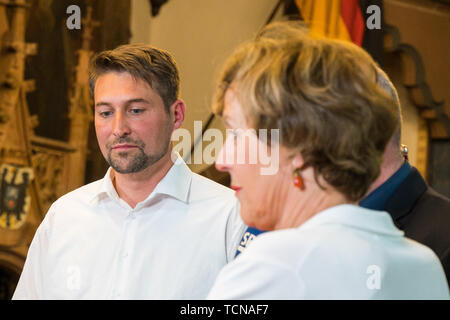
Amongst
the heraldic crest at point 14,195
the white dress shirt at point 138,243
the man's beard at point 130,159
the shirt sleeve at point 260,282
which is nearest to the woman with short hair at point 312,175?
the shirt sleeve at point 260,282

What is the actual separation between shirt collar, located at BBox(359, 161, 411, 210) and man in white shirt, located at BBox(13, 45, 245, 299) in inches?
16.7

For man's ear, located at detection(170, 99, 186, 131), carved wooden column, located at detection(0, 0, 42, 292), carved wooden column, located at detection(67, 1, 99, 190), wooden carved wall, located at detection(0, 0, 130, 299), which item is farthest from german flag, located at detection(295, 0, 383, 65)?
man's ear, located at detection(170, 99, 186, 131)

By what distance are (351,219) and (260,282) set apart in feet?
0.73

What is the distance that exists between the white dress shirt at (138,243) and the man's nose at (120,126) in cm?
20

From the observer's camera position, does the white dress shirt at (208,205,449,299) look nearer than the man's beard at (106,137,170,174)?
Yes

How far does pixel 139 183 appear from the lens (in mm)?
2229

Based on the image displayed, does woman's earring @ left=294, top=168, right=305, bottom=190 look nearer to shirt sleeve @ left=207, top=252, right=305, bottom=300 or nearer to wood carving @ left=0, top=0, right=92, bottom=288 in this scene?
shirt sleeve @ left=207, top=252, right=305, bottom=300

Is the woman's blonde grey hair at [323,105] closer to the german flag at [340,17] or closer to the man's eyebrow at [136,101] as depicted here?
the man's eyebrow at [136,101]

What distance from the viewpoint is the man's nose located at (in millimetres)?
2146

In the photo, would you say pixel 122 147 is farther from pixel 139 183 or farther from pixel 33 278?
pixel 33 278

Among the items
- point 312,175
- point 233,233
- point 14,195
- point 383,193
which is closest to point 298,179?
point 312,175
